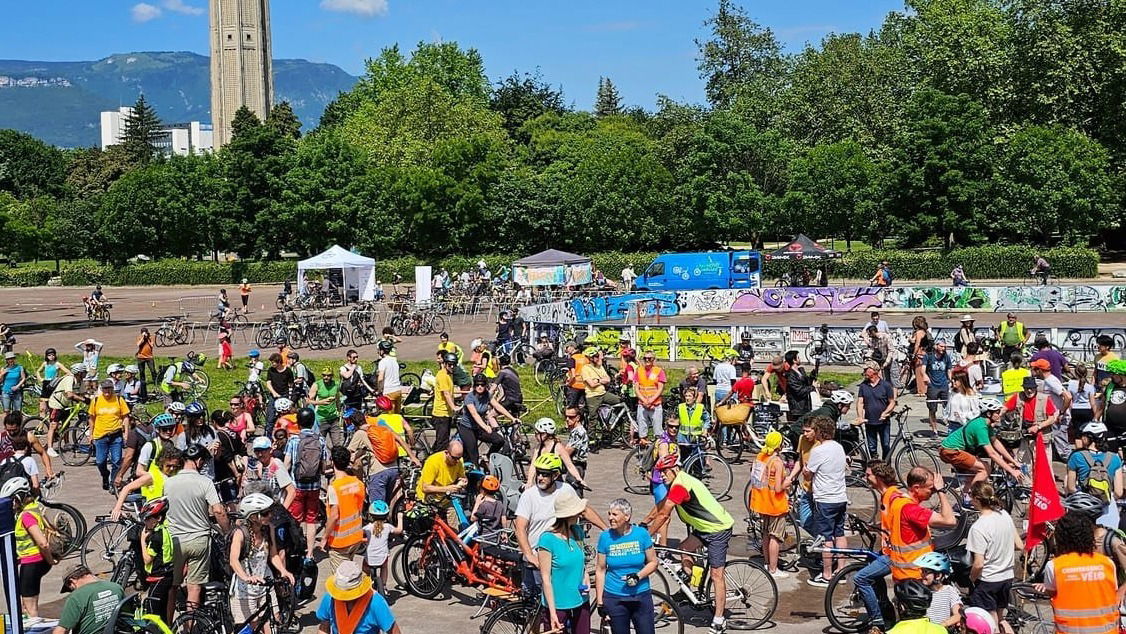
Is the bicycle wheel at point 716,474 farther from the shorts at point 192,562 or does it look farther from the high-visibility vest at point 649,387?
the shorts at point 192,562

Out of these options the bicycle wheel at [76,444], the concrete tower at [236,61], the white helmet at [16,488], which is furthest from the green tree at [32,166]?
the white helmet at [16,488]

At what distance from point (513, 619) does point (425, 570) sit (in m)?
2.15

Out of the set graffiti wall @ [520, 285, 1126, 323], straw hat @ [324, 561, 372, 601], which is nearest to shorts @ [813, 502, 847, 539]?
straw hat @ [324, 561, 372, 601]

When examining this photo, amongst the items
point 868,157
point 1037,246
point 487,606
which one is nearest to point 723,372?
point 487,606

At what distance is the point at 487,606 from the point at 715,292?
107 ft

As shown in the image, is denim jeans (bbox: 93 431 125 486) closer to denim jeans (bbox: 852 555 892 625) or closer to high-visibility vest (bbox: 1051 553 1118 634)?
denim jeans (bbox: 852 555 892 625)

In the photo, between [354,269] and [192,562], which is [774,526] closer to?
[192,562]

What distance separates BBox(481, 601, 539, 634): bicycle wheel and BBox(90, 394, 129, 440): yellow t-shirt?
7939mm

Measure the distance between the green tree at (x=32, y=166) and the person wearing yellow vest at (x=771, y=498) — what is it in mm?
110138

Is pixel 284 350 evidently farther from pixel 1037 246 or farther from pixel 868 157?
pixel 868 157

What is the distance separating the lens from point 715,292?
4181cm

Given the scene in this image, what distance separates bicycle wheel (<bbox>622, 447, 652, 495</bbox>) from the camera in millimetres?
15086

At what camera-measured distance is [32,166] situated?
118500mm

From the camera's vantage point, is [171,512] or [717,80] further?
[717,80]
